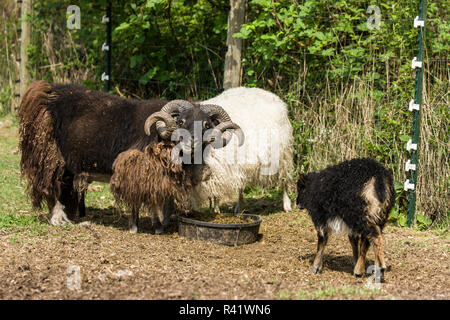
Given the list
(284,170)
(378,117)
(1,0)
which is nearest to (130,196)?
(284,170)

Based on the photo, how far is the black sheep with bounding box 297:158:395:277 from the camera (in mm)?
4645

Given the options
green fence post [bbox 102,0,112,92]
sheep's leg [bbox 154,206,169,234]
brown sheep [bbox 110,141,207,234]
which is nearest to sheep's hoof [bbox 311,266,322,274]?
brown sheep [bbox 110,141,207,234]

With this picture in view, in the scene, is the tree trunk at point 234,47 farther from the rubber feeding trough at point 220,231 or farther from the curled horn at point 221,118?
the rubber feeding trough at point 220,231

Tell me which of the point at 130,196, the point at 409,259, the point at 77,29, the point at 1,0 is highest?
the point at 1,0

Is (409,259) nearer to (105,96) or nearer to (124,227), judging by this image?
(124,227)

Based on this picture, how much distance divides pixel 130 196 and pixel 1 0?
34.6ft

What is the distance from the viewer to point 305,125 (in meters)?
8.17

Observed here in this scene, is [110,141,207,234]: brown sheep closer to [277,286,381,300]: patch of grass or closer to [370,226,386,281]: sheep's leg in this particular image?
[370,226,386,281]: sheep's leg

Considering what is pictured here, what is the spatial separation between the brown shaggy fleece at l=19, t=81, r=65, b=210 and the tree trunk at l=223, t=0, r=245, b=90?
2931mm

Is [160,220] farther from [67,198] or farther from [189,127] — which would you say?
[67,198]

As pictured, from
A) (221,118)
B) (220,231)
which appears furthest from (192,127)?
(220,231)

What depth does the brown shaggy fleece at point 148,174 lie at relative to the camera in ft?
20.6

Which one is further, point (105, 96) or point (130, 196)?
point (105, 96)

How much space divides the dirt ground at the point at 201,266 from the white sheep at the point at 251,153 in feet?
2.16
